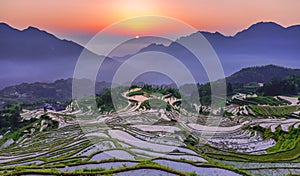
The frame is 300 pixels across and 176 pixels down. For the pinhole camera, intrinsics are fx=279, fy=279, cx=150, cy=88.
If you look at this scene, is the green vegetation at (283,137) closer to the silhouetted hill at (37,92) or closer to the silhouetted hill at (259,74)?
the silhouetted hill at (259,74)

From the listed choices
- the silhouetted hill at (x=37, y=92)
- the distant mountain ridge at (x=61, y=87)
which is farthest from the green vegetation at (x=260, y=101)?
the silhouetted hill at (x=37, y=92)

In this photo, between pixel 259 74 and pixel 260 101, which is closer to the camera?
pixel 260 101

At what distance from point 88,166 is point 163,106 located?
31982 mm

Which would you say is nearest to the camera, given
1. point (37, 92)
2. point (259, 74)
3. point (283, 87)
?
point (283, 87)

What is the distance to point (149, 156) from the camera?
556 inches

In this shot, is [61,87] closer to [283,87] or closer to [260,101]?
[283,87]

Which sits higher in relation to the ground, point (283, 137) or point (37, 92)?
point (283, 137)

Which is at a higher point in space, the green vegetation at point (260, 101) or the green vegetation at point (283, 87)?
the green vegetation at point (283, 87)

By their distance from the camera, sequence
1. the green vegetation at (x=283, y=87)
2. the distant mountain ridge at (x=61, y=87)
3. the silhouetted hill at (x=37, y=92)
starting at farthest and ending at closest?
the silhouetted hill at (x=37, y=92)
the distant mountain ridge at (x=61, y=87)
the green vegetation at (x=283, y=87)

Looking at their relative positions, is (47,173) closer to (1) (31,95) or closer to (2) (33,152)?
(2) (33,152)

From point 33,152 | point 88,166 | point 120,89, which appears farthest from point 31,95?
point 88,166

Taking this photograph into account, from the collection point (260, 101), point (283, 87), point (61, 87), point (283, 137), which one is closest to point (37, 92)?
point (61, 87)

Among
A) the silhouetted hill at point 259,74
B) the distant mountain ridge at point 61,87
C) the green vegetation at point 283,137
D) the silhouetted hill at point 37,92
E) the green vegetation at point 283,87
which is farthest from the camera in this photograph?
the silhouetted hill at point 37,92

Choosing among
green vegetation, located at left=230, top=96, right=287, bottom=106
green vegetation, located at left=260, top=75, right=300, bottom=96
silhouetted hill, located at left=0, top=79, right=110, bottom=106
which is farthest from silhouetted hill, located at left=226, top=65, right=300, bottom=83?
green vegetation, located at left=230, top=96, right=287, bottom=106
